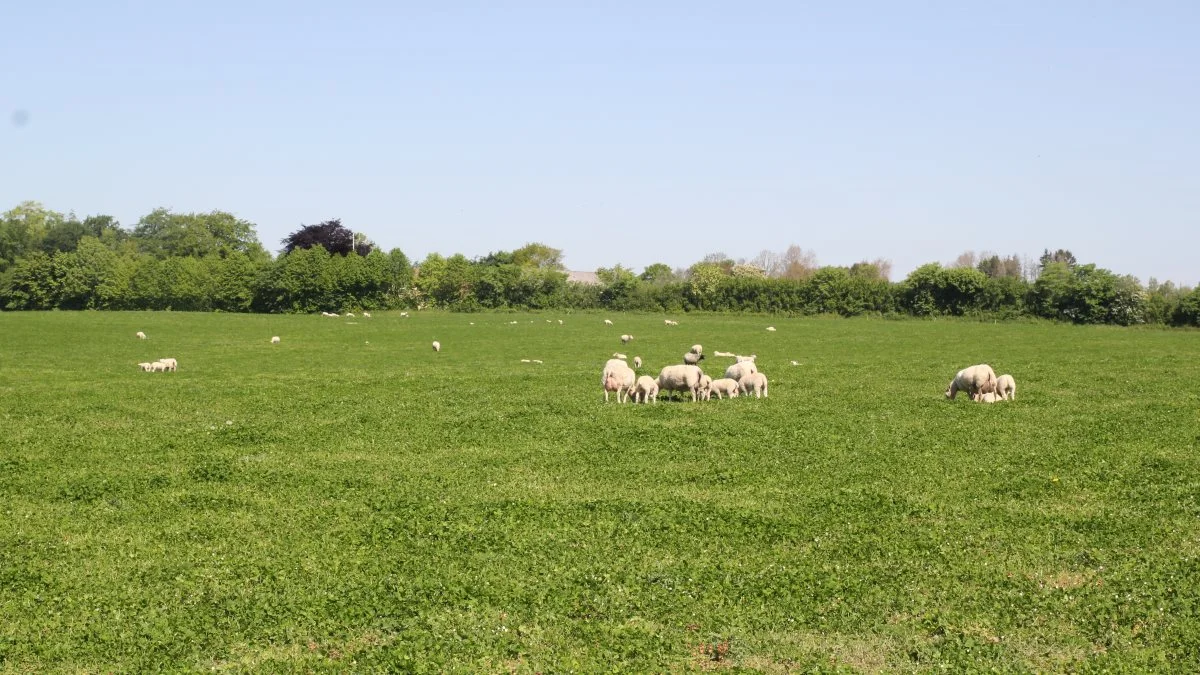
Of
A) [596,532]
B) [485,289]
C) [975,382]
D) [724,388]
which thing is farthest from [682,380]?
[485,289]

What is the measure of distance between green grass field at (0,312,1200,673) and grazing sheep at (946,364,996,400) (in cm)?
143

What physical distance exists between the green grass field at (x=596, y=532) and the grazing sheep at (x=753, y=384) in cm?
118

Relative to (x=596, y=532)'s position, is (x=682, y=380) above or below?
above

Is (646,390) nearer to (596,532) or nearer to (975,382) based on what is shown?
(975,382)

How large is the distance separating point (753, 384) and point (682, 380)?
93.2 inches

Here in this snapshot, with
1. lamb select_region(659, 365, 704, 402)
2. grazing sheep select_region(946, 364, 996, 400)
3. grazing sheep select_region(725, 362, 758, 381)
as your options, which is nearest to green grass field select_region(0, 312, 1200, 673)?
lamb select_region(659, 365, 704, 402)

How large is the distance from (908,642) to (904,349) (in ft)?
143

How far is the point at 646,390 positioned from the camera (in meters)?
27.4

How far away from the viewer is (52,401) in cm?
2753

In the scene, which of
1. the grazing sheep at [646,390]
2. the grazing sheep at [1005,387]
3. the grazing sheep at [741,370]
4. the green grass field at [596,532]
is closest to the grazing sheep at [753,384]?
the grazing sheep at [741,370]

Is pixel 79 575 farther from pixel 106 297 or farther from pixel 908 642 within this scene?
pixel 106 297

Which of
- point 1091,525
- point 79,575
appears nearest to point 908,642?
point 1091,525

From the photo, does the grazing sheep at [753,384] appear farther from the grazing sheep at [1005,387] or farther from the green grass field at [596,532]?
the grazing sheep at [1005,387]

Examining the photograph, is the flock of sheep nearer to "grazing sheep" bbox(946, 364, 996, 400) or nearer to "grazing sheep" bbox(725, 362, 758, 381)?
"grazing sheep" bbox(725, 362, 758, 381)
